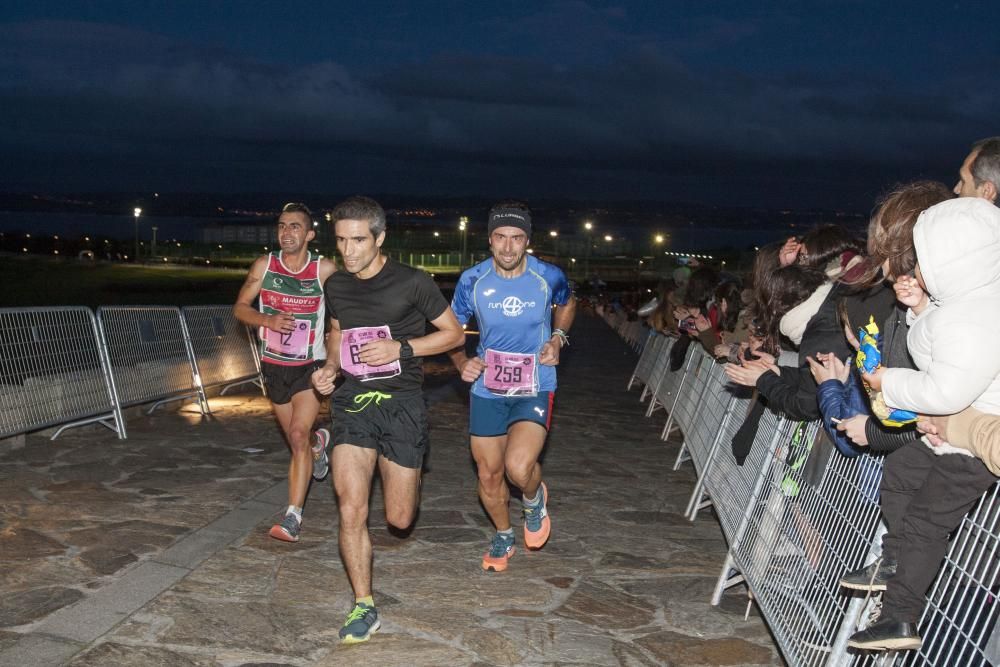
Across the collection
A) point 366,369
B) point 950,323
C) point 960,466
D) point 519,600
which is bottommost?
point 519,600

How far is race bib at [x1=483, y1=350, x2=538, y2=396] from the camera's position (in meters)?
6.25

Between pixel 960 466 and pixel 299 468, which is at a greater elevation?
pixel 960 466

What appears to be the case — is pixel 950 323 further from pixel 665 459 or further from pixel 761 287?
pixel 665 459

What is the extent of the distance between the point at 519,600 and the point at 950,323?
126 inches

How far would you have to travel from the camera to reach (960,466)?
11.5 ft

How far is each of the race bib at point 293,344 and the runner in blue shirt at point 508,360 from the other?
1.37 metres

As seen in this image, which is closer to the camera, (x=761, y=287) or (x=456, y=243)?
(x=761, y=287)

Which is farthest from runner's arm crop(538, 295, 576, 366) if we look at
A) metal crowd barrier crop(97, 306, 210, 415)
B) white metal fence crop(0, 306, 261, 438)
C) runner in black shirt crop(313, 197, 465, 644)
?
metal crowd barrier crop(97, 306, 210, 415)

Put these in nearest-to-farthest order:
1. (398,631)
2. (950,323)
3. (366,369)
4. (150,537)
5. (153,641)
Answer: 1. (950,323)
2. (153,641)
3. (398,631)
4. (366,369)
5. (150,537)

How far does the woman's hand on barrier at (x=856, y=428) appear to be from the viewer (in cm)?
406

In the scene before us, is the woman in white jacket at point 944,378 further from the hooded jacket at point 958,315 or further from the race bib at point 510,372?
the race bib at point 510,372

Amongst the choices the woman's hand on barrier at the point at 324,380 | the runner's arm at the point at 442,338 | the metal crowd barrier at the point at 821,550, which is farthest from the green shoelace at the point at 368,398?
the metal crowd barrier at the point at 821,550

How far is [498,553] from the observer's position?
640 cm

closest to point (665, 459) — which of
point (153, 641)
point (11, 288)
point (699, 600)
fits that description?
point (699, 600)
